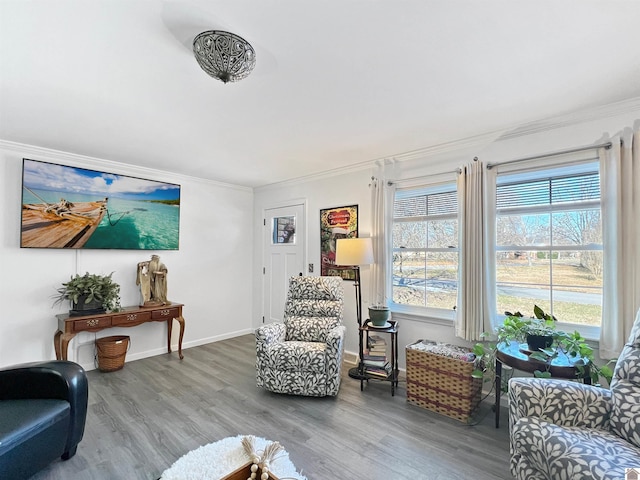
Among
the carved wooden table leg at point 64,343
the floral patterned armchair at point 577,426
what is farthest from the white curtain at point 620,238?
the carved wooden table leg at point 64,343

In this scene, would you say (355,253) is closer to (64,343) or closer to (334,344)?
(334,344)

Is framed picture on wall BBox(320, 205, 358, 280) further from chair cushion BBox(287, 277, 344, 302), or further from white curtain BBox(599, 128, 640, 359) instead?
white curtain BBox(599, 128, 640, 359)

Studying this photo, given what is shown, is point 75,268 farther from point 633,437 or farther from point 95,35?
point 633,437

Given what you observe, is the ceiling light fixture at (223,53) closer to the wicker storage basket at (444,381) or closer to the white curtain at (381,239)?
the white curtain at (381,239)

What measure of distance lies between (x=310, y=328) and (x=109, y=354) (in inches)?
88.8

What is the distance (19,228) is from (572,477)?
459 centimetres

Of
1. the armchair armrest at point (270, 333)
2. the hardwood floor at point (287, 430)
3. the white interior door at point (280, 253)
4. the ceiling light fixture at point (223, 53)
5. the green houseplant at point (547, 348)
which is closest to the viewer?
the ceiling light fixture at point (223, 53)

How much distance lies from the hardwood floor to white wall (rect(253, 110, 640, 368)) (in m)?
0.69

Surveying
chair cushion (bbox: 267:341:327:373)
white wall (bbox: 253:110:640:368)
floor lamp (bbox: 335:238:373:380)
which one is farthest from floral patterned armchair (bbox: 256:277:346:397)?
white wall (bbox: 253:110:640:368)

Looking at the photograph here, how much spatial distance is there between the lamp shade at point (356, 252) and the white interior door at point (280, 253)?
123cm

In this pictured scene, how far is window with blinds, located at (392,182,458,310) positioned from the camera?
10.2 feet

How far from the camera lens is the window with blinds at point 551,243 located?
7.75ft

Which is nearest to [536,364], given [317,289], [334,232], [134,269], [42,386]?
[317,289]

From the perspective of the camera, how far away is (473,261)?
8.98 feet
